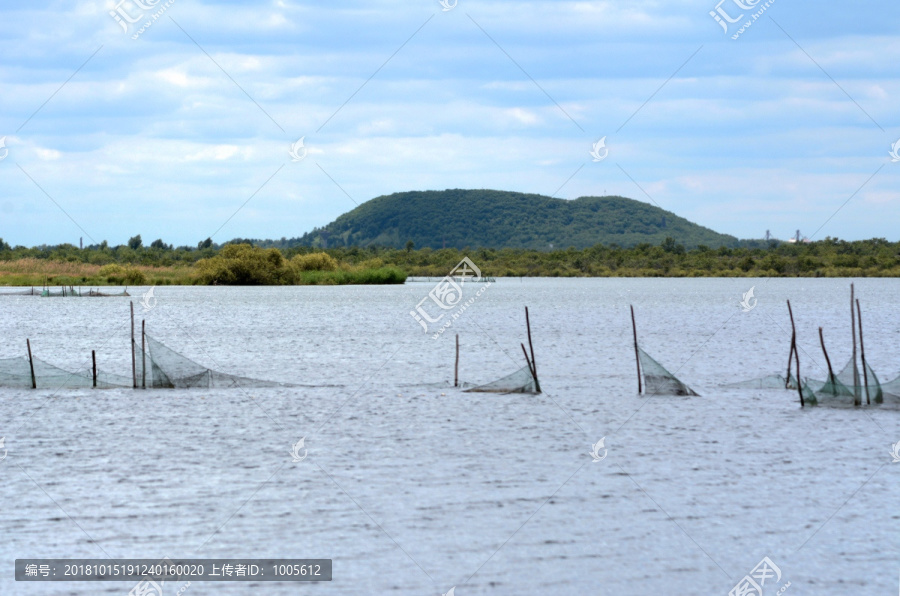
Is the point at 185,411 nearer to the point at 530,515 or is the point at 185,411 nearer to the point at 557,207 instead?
the point at 530,515

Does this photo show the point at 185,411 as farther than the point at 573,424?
Yes

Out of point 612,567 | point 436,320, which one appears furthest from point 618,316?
point 612,567

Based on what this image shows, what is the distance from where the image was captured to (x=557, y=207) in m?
193

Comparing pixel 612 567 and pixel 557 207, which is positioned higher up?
pixel 557 207

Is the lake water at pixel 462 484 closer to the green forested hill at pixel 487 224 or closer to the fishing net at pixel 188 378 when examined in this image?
the fishing net at pixel 188 378

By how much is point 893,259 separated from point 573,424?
518 ft

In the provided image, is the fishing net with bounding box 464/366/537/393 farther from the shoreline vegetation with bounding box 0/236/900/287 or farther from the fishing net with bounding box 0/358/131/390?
the shoreline vegetation with bounding box 0/236/900/287

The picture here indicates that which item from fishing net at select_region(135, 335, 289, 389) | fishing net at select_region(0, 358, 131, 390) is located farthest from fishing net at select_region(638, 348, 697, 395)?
fishing net at select_region(0, 358, 131, 390)

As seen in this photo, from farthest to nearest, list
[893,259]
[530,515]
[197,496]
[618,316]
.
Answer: [893,259], [618,316], [197,496], [530,515]

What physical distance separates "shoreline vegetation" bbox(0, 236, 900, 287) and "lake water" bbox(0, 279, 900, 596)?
3121 inches

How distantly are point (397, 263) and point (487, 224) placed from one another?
25.3m

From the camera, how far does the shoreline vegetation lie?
104 metres

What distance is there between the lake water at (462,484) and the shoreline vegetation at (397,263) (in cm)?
7927

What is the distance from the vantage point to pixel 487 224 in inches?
7087
